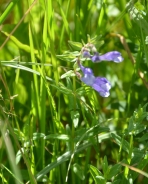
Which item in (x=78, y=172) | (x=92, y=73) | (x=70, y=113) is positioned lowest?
(x=78, y=172)

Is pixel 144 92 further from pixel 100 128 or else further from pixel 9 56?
pixel 9 56

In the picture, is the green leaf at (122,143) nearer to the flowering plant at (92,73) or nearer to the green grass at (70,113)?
the green grass at (70,113)

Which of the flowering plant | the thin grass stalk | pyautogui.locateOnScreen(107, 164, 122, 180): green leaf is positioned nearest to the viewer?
the flowering plant

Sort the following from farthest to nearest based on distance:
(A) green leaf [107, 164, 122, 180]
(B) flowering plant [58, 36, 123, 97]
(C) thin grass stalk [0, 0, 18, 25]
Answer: (C) thin grass stalk [0, 0, 18, 25], (A) green leaf [107, 164, 122, 180], (B) flowering plant [58, 36, 123, 97]

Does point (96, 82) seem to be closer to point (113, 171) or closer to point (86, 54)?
point (86, 54)

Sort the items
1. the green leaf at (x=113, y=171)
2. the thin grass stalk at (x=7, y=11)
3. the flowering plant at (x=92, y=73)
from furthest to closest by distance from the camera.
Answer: the thin grass stalk at (x=7, y=11) < the green leaf at (x=113, y=171) < the flowering plant at (x=92, y=73)

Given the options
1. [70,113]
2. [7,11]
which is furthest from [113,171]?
[7,11]

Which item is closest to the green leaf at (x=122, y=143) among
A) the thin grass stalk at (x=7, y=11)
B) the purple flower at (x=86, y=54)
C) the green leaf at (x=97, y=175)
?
→ the green leaf at (x=97, y=175)

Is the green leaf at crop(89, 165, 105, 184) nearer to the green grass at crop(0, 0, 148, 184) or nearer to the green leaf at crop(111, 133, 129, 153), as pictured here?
the green grass at crop(0, 0, 148, 184)

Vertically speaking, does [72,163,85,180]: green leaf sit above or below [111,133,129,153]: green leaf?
below

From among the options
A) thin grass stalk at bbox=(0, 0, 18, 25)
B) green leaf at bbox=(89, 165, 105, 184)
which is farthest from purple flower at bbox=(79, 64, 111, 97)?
thin grass stalk at bbox=(0, 0, 18, 25)

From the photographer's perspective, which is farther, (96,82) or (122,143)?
(122,143)

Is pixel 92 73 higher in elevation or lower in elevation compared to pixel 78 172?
higher
